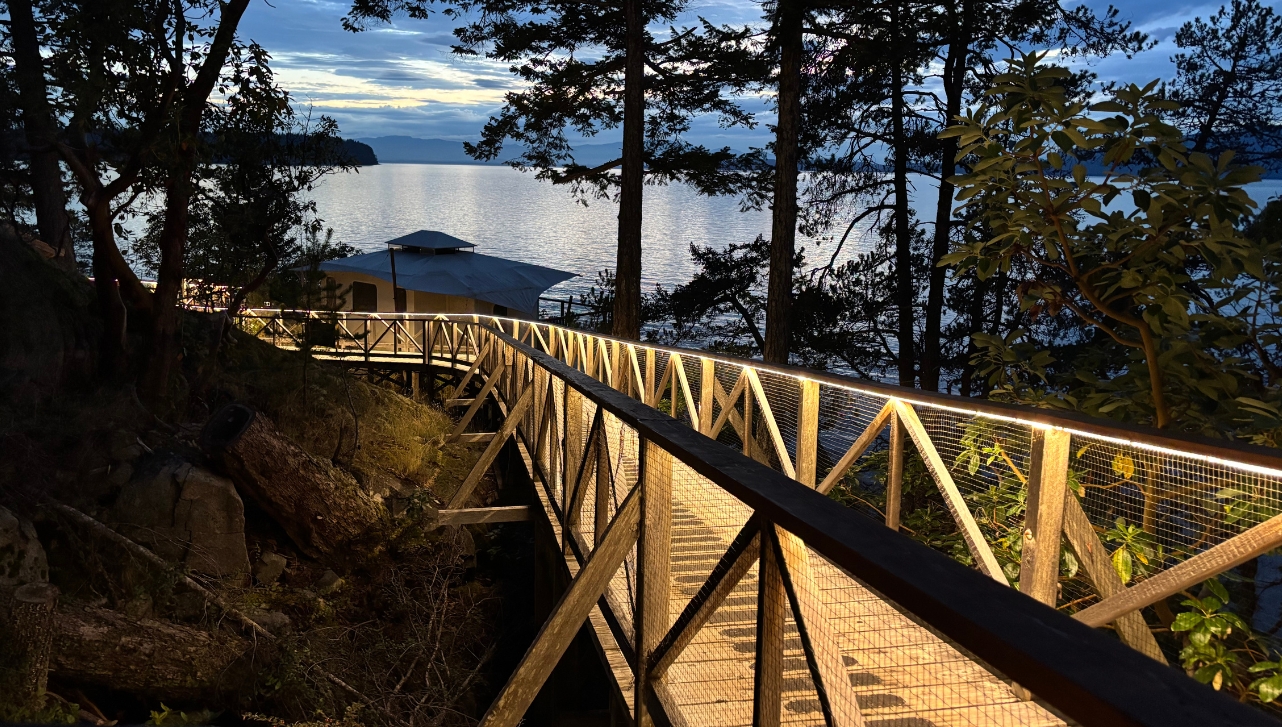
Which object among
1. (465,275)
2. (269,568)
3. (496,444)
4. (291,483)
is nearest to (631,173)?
(496,444)

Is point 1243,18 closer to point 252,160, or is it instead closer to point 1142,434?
point 252,160

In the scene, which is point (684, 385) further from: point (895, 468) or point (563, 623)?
point (563, 623)

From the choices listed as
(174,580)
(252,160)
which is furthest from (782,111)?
(174,580)

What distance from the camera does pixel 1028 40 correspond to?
17.0m

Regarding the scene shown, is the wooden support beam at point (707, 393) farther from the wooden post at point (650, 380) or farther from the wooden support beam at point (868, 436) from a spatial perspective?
the wooden support beam at point (868, 436)

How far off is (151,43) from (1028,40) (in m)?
14.7

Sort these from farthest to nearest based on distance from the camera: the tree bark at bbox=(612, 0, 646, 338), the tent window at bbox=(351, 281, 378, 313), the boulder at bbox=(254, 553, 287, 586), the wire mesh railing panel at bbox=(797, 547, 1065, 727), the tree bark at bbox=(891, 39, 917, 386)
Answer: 1. the tent window at bbox=(351, 281, 378, 313)
2. the tree bark at bbox=(891, 39, 917, 386)
3. the tree bark at bbox=(612, 0, 646, 338)
4. the boulder at bbox=(254, 553, 287, 586)
5. the wire mesh railing panel at bbox=(797, 547, 1065, 727)

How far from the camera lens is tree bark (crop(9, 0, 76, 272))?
834cm

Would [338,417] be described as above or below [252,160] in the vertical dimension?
below

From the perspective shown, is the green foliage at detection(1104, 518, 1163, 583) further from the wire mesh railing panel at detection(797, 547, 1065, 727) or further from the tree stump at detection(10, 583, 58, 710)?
the tree stump at detection(10, 583, 58, 710)

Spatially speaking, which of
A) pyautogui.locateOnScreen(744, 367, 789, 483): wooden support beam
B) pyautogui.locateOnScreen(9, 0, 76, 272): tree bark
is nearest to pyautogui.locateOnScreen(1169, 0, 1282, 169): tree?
pyautogui.locateOnScreen(744, 367, 789, 483): wooden support beam

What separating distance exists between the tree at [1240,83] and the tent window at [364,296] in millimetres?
21531

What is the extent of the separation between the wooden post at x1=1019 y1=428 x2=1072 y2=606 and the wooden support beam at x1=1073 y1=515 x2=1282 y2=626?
17 cm

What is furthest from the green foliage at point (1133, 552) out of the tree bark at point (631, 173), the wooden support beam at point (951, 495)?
the tree bark at point (631, 173)
